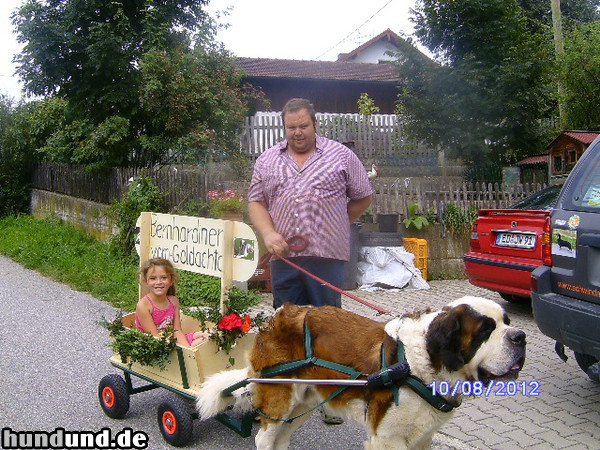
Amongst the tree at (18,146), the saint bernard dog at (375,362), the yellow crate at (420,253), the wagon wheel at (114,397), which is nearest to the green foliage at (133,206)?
the yellow crate at (420,253)

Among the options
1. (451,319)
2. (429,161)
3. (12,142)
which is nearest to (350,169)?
Result: (451,319)

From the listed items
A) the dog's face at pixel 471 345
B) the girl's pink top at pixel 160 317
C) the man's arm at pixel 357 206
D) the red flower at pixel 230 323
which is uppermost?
the man's arm at pixel 357 206

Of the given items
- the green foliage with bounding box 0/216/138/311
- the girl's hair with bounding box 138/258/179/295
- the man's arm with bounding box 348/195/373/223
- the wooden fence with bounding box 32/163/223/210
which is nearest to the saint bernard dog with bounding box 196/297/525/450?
the man's arm with bounding box 348/195/373/223

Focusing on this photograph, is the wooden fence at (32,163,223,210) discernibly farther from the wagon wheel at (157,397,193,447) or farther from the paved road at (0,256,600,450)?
the wagon wheel at (157,397,193,447)

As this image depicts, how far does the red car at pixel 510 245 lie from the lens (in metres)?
6.88

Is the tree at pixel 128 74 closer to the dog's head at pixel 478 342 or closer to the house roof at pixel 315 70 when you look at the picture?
the dog's head at pixel 478 342

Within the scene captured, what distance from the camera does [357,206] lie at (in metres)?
4.20

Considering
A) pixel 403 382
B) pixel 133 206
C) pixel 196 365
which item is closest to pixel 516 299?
pixel 196 365

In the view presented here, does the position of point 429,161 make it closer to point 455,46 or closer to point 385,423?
point 455,46

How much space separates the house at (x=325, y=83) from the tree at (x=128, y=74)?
35.8 feet

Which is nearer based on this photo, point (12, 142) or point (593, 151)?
point (593, 151)

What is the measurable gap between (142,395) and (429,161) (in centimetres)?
1365

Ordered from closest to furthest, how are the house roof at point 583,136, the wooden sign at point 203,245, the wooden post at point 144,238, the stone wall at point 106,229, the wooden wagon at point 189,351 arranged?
the wooden wagon at point 189,351 < the wooden sign at point 203,245 < the wooden post at point 144,238 < the stone wall at point 106,229 < the house roof at point 583,136

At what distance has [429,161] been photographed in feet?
57.0
